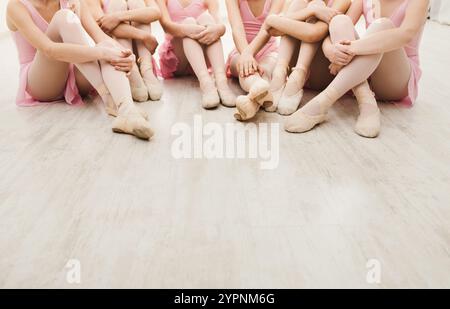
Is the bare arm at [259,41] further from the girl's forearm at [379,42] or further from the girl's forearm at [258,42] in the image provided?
the girl's forearm at [379,42]

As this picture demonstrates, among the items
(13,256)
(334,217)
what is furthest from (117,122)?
(334,217)

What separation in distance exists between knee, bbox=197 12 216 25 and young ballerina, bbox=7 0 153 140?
16.6 inches

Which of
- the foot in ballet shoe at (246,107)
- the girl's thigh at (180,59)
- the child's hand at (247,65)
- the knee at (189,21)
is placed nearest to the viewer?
the foot in ballet shoe at (246,107)

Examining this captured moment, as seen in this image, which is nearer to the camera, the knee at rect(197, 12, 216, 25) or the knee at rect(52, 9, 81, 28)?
the knee at rect(52, 9, 81, 28)

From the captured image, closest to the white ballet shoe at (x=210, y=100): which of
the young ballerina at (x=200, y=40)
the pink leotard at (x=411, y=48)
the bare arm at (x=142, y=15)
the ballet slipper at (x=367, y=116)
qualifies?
the young ballerina at (x=200, y=40)

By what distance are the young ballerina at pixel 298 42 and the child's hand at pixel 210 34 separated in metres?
0.17

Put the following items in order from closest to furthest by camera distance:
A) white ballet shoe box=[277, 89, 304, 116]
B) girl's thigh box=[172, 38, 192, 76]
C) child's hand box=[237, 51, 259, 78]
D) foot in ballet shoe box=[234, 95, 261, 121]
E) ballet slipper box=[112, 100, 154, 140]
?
1. ballet slipper box=[112, 100, 154, 140]
2. foot in ballet shoe box=[234, 95, 261, 121]
3. white ballet shoe box=[277, 89, 304, 116]
4. child's hand box=[237, 51, 259, 78]
5. girl's thigh box=[172, 38, 192, 76]

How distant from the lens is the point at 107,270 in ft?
2.68

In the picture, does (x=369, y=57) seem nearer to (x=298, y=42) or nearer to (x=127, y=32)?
(x=298, y=42)

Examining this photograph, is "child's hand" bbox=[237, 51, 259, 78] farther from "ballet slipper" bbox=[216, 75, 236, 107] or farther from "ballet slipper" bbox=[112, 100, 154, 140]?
"ballet slipper" bbox=[112, 100, 154, 140]

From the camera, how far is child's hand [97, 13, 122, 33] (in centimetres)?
180

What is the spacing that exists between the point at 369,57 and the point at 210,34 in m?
0.69

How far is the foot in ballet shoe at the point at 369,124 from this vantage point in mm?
1446

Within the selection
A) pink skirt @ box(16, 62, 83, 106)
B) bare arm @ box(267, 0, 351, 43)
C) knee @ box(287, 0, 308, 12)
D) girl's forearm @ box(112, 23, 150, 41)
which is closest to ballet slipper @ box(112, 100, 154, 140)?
pink skirt @ box(16, 62, 83, 106)
